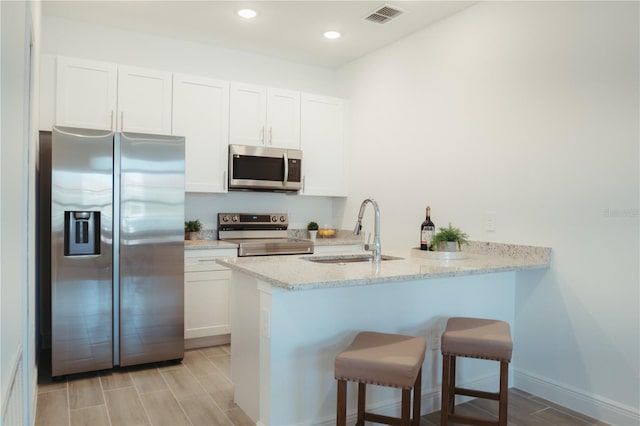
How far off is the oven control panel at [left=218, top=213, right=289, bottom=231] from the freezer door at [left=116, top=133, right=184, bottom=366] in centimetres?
103

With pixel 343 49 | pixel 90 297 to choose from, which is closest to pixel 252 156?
pixel 343 49

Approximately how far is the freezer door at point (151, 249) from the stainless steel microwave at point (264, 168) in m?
0.78

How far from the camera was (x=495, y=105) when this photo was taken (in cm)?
324

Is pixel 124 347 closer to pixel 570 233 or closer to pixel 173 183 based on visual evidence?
pixel 173 183

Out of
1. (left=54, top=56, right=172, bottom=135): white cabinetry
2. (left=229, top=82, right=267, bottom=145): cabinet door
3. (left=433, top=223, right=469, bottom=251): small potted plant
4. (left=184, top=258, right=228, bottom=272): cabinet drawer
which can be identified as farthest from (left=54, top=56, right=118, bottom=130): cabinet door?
(left=433, top=223, right=469, bottom=251): small potted plant

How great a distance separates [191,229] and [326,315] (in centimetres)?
226

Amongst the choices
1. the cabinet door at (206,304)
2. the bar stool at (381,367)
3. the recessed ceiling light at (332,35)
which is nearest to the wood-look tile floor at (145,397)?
the cabinet door at (206,304)

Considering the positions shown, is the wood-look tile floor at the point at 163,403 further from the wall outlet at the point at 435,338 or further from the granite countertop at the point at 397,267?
the granite countertop at the point at 397,267

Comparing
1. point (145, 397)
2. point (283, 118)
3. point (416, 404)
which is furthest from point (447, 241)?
point (283, 118)

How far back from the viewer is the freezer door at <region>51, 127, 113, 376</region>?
3092 millimetres

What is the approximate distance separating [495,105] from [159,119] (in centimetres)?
266

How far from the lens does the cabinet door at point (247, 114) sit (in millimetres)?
4258

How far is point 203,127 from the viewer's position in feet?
13.5

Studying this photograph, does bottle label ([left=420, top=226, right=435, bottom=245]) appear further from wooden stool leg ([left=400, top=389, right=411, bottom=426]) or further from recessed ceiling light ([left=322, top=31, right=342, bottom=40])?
recessed ceiling light ([left=322, top=31, right=342, bottom=40])
